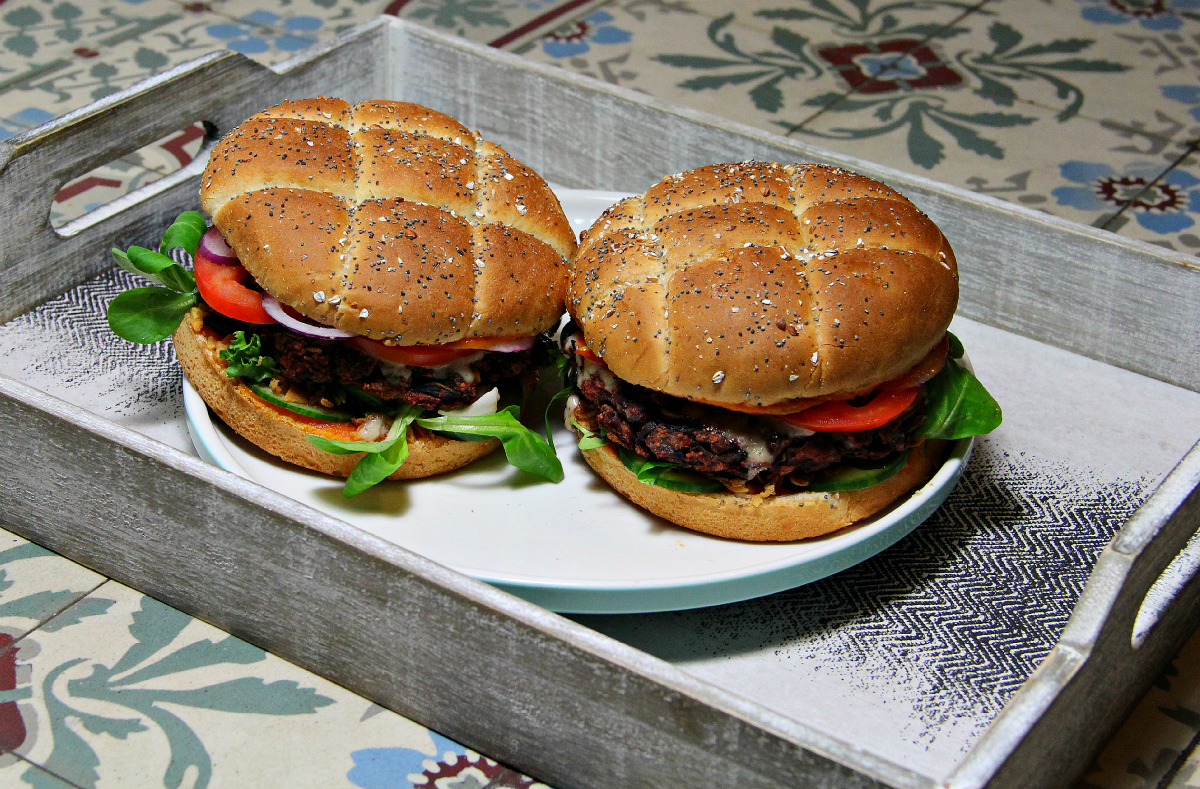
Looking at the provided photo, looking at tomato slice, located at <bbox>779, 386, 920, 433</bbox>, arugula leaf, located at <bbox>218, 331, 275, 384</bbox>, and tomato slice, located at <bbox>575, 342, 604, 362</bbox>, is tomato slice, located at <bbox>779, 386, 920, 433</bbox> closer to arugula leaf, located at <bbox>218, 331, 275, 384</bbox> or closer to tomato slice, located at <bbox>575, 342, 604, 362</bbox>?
tomato slice, located at <bbox>575, 342, 604, 362</bbox>

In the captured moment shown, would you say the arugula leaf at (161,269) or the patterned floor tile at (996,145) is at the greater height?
the arugula leaf at (161,269)

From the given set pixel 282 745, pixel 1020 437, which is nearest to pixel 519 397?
pixel 282 745

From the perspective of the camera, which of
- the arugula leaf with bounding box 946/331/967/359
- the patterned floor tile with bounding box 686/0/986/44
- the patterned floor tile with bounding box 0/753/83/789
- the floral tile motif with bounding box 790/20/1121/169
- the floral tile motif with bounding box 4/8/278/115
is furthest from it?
the patterned floor tile with bounding box 686/0/986/44

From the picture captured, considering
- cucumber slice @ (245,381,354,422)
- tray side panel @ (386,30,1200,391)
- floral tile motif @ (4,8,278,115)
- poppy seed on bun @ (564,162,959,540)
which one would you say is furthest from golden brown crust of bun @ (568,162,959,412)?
floral tile motif @ (4,8,278,115)

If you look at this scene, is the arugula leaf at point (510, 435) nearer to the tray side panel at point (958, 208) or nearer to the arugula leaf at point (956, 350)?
the arugula leaf at point (956, 350)

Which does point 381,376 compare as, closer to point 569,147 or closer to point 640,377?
point 640,377

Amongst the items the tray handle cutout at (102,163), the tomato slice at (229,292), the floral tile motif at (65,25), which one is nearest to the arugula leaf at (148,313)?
the tomato slice at (229,292)
